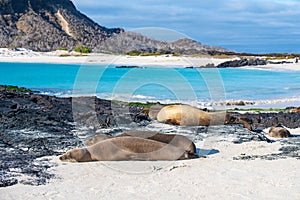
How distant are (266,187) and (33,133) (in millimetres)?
5319

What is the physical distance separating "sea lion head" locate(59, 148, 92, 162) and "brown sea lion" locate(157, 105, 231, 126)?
4.27 metres

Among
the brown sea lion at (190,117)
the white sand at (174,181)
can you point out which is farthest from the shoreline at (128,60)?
the white sand at (174,181)

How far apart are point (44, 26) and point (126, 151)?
11189cm

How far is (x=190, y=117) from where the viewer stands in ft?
39.4

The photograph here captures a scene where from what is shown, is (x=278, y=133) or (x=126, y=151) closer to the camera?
(x=126, y=151)

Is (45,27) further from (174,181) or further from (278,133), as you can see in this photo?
(174,181)

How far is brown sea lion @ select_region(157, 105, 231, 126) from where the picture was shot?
1193 centimetres

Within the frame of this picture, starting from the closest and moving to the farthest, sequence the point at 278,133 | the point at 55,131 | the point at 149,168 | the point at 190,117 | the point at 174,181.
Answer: the point at 174,181 → the point at 149,168 → the point at 55,131 → the point at 278,133 → the point at 190,117

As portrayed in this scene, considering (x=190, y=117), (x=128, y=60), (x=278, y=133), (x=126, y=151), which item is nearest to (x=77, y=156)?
(x=126, y=151)

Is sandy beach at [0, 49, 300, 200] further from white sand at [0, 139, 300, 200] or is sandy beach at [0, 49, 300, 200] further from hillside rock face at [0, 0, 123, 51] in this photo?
hillside rock face at [0, 0, 123, 51]

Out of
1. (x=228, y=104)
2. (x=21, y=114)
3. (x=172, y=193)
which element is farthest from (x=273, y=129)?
(x=228, y=104)

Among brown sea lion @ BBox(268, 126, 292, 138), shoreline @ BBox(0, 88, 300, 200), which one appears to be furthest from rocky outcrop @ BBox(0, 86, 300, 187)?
brown sea lion @ BBox(268, 126, 292, 138)

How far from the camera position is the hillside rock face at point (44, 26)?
99.2 meters

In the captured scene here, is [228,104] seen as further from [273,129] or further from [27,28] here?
[27,28]
